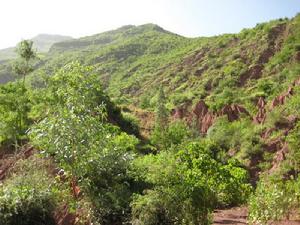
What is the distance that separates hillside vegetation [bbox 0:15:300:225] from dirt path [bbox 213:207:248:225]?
729 millimetres

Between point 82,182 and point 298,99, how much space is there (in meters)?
34.3

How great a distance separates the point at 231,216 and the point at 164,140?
73.2ft

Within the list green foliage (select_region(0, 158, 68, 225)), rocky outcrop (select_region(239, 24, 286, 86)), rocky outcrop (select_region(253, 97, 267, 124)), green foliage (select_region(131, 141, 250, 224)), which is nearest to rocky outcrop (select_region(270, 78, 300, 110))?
rocky outcrop (select_region(253, 97, 267, 124))

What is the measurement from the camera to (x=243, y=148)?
45.7 meters

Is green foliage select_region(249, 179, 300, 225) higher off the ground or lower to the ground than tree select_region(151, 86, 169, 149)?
higher

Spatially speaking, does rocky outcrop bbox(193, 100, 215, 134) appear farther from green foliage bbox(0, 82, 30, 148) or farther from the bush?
the bush

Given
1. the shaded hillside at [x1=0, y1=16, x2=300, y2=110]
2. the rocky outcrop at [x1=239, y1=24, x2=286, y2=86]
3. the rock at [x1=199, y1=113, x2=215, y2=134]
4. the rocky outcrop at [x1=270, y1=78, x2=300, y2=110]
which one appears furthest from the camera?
the rocky outcrop at [x1=239, y1=24, x2=286, y2=86]

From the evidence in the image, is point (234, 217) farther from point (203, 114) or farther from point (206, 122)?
point (203, 114)

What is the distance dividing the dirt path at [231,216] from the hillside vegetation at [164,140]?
2.39ft

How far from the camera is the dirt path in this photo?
68.4ft

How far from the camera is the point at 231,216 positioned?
Answer: 2328cm

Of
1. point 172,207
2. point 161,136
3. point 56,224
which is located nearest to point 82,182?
point 56,224

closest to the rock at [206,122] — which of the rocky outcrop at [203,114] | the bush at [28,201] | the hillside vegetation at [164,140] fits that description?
the rocky outcrop at [203,114]

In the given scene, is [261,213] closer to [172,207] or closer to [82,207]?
[172,207]
